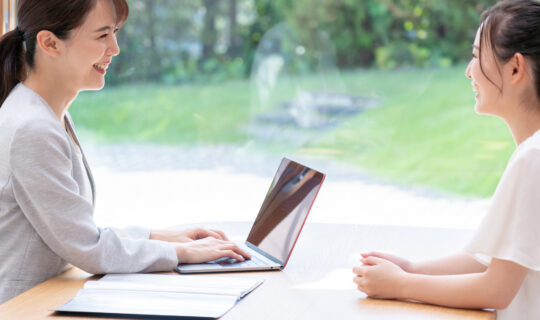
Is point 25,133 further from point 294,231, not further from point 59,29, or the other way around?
point 294,231

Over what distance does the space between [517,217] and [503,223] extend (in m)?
0.03

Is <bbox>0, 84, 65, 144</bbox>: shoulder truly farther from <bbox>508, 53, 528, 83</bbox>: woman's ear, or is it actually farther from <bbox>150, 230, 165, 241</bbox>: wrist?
<bbox>508, 53, 528, 83</bbox>: woman's ear

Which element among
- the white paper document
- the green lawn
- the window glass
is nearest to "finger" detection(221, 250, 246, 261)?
the white paper document

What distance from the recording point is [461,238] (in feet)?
6.58

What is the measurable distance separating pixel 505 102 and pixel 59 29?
0.89 metres

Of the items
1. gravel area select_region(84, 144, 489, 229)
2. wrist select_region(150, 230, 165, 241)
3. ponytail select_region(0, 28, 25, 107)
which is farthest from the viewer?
gravel area select_region(84, 144, 489, 229)

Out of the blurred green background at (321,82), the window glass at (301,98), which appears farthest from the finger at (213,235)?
the blurred green background at (321,82)

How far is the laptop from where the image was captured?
57.7 inches

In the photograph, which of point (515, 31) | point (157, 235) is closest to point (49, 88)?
point (157, 235)

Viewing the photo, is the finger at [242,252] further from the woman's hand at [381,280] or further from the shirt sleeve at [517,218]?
the shirt sleeve at [517,218]

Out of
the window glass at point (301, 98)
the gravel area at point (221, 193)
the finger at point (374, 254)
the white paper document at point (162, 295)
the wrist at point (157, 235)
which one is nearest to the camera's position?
the white paper document at point (162, 295)

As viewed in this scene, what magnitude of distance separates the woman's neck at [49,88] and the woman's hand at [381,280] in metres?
0.71

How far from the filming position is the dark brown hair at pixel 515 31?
4.21ft

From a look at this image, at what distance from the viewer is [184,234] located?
1645mm
